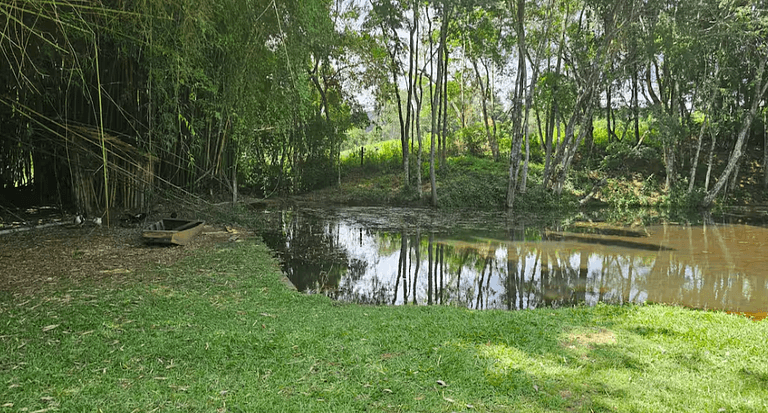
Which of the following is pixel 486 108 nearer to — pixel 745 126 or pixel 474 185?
pixel 474 185

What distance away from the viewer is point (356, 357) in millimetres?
2967

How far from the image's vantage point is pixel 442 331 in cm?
354

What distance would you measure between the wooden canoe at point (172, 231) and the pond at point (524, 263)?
1.51 m

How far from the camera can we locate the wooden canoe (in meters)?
6.67

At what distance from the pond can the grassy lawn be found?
1267 mm

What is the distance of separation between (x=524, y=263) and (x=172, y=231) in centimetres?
568

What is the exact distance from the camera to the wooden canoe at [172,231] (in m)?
6.67

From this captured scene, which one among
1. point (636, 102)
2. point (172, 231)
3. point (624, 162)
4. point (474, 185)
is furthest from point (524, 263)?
point (636, 102)

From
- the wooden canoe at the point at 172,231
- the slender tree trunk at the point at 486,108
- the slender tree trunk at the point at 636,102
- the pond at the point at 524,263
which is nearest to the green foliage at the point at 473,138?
the slender tree trunk at the point at 486,108

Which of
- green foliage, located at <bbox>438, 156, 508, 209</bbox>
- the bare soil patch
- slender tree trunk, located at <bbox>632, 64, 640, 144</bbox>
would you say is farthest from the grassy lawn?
slender tree trunk, located at <bbox>632, 64, 640, 144</bbox>

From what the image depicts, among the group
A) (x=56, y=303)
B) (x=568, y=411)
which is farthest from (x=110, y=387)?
(x=568, y=411)

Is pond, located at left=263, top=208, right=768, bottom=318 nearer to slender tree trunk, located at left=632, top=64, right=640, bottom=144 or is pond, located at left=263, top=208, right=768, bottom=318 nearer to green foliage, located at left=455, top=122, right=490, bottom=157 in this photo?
slender tree trunk, located at left=632, top=64, right=640, bottom=144

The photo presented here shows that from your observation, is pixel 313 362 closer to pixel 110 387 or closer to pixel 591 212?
pixel 110 387

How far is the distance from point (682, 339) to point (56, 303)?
525 cm
